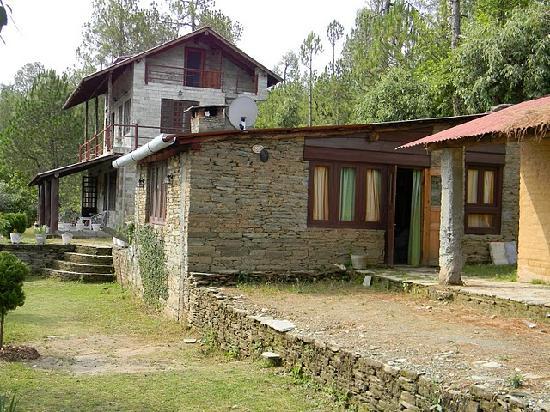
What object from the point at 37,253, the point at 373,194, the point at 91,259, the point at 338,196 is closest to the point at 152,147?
the point at 338,196

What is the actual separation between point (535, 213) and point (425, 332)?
4259 millimetres

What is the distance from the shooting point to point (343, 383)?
6.74 m

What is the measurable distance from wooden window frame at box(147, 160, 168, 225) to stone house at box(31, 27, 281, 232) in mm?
8578

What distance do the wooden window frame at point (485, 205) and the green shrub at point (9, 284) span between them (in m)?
9.06

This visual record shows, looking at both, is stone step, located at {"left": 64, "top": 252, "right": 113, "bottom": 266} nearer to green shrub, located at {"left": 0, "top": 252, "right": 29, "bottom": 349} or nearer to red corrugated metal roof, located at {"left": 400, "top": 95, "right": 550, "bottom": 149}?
green shrub, located at {"left": 0, "top": 252, "right": 29, "bottom": 349}

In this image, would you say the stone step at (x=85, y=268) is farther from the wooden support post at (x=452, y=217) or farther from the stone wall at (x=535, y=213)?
the stone wall at (x=535, y=213)

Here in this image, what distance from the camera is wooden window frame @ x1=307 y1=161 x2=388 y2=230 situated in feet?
42.4

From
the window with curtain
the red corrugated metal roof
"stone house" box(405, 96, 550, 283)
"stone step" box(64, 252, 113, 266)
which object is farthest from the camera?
the window with curtain

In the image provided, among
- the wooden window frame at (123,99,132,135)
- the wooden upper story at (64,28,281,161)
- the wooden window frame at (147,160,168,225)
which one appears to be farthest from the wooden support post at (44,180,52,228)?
the wooden window frame at (147,160,168,225)

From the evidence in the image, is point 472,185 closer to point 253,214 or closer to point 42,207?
point 253,214

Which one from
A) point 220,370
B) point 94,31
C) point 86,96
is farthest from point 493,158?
point 94,31

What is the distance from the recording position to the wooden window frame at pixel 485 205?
1395cm

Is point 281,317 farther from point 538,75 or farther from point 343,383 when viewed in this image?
point 538,75

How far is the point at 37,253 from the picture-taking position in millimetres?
19406
